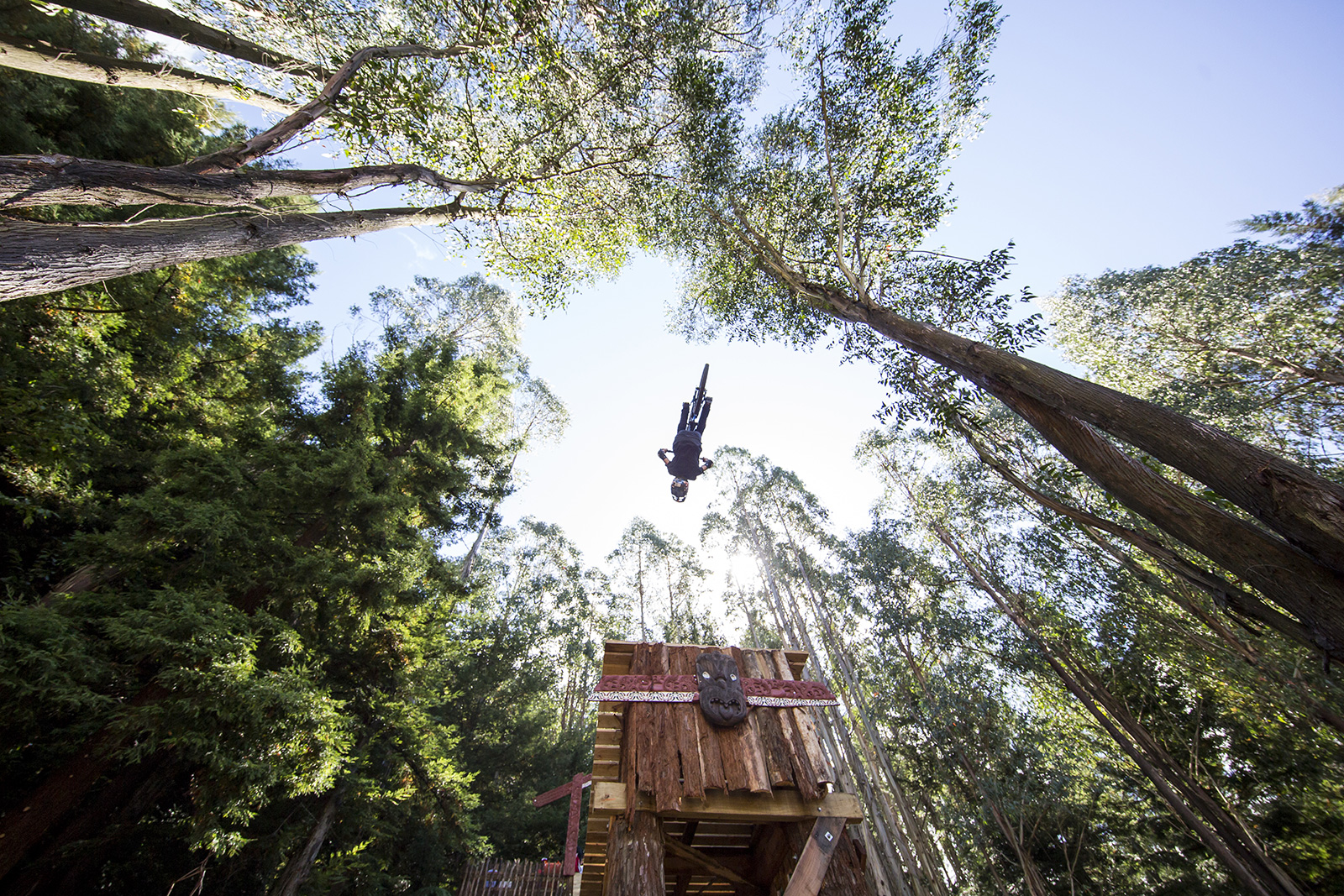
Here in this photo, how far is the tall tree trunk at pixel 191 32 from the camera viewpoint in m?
5.27

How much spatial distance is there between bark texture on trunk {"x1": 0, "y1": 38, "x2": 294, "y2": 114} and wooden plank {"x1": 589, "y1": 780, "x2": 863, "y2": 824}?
7.89 m

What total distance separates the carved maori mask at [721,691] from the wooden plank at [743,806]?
0.41m

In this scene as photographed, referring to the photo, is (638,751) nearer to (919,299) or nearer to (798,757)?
(798,757)

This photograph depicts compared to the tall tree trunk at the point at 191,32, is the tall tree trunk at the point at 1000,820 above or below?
below

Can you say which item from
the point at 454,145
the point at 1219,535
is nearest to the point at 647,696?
the point at 1219,535

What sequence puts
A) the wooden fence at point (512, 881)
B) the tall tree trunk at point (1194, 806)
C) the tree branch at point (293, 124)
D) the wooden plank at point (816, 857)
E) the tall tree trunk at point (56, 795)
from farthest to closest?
the wooden fence at point (512, 881)
the tall tree trunk at point (1194, 806)
the tall tree trunk at point (56, 795)
the tree branch at point (293, 124)
the wooden plank at point (816, 857)

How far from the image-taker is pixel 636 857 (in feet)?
7.89

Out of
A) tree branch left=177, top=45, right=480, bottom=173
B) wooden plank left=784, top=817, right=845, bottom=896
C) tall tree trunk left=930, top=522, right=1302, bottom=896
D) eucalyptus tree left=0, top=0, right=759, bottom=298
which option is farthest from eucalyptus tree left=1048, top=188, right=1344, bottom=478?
tree branch left=177, top=45, right=480, bottom=173

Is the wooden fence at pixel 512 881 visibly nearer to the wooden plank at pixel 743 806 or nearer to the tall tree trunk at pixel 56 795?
the tall tree trunk at pixel 56 795

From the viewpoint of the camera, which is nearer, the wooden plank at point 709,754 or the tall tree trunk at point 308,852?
the wooden plank at point 709,754

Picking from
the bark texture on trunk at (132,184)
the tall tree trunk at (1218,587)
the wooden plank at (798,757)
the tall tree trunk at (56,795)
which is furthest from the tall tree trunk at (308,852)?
the tall tree trunk at (1218,587)

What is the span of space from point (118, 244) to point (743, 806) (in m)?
5.43

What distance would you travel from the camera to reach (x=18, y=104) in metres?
6.08

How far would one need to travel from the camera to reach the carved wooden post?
230cm
